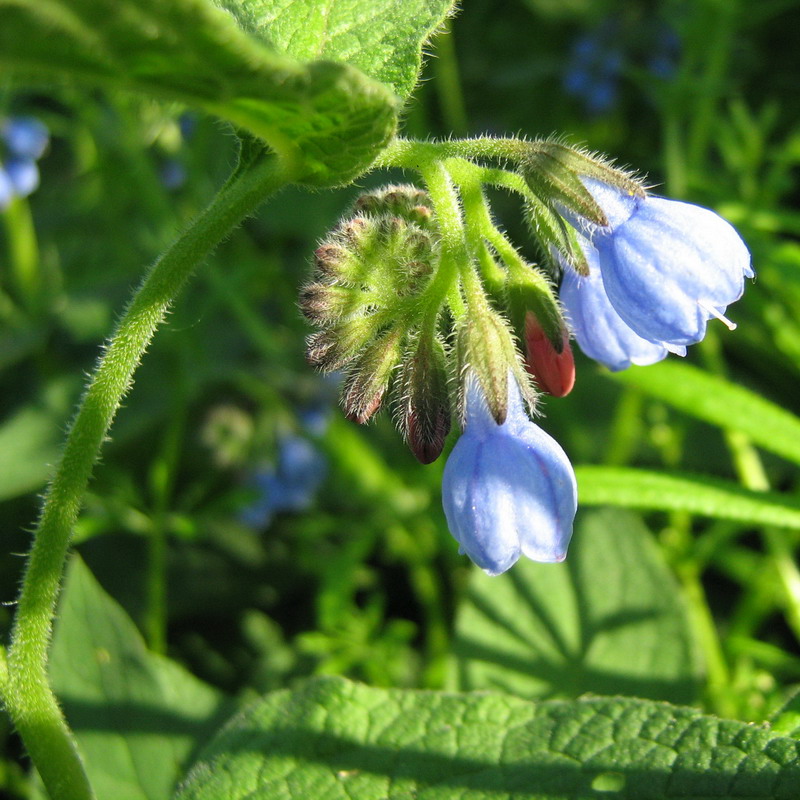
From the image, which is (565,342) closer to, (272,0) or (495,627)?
(272,0)

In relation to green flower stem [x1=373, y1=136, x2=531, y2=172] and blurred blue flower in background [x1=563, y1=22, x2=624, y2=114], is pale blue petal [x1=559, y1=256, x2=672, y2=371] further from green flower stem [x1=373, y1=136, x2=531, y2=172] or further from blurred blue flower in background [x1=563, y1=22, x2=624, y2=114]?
blurred blue flower in background [x1=563, y1=22, x2=624, y2=114]

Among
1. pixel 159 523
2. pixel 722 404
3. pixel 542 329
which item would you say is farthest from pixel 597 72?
pixel 542 329

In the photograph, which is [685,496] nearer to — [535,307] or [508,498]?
[535,307]

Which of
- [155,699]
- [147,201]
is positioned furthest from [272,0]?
[147,201]

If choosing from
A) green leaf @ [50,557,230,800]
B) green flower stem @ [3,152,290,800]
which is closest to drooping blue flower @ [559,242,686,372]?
green flower stem @ [3,152,290,800]

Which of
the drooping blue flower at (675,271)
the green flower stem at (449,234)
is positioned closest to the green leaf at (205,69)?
the green flower stem at (449,234)

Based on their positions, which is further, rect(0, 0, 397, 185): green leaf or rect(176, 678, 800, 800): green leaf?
rect(176, 678, 800, 800): green leaf

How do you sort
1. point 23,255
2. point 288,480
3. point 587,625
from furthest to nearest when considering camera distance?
1. point 23,255
2. point 288,480
3. point 587,625
